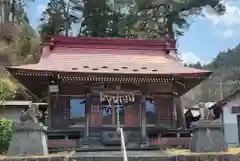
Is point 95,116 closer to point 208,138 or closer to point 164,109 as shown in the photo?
point 164,109

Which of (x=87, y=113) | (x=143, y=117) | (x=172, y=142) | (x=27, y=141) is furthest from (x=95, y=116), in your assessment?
(x=27, y=141)

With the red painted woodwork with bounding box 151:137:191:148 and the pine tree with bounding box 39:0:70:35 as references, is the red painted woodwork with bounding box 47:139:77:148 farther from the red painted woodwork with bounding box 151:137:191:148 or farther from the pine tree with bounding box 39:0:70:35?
the pine tree with bounding box 39:0:70:35

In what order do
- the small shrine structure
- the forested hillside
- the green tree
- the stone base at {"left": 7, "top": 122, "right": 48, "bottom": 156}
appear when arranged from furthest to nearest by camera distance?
the forested hillside, the green tree, the small shrine structure, the stone base at {"left": 7, "top": 122, "right": 48, "bottom": 156}

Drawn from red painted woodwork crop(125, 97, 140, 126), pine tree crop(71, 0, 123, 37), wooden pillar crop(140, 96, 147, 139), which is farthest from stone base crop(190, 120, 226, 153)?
pine tree crop(71, 0, 123, 37)

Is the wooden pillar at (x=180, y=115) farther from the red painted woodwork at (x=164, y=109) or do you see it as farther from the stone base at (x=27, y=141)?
the stone base at (x=27, y=141)

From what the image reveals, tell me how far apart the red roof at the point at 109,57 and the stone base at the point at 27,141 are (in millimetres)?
3656

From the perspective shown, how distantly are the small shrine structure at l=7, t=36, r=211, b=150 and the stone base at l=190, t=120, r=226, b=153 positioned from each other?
3.00 metres

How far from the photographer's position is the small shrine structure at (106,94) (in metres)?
16.1

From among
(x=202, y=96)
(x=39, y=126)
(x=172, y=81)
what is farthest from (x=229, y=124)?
(x=202, y=96)

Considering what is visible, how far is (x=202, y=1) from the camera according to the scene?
29.7 metres

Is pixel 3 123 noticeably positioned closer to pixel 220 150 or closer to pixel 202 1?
pixel 220 150

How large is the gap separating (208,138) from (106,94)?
5.23 metres

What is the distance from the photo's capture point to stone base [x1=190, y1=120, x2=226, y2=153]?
13.4 m

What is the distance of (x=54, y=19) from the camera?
1355 inches
